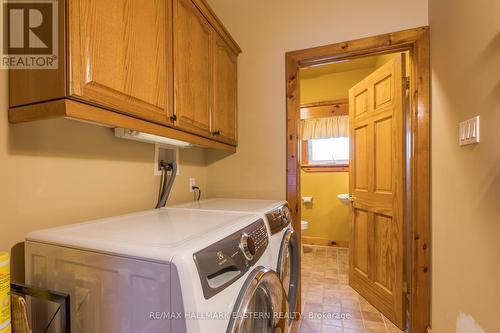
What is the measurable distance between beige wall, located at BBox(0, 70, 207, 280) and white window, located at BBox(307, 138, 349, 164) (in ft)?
10.2

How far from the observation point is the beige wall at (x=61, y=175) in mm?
829

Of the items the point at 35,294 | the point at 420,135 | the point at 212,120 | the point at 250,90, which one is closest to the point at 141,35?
the point at 212,120

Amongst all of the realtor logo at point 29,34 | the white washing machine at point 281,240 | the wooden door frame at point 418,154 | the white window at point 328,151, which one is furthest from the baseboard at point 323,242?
the realtor logo at point 29,34

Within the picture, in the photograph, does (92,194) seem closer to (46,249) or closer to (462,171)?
(46,249)

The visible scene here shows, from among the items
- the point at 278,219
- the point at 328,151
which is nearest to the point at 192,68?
the point at 278,219

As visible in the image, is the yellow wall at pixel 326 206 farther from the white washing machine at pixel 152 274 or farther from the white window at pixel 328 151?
the white washing machine at pixel 152 274

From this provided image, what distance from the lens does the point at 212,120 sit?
1.57m

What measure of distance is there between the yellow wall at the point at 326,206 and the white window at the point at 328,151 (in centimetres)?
25

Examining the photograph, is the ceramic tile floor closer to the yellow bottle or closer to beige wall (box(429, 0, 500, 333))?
beige wall (box(429, 0, 500, 333))

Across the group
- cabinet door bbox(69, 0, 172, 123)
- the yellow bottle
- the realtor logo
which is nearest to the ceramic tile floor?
the yellow bottle

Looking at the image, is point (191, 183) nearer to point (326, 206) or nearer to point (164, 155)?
point (164, 155)

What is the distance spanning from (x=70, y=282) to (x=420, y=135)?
198 centimetres

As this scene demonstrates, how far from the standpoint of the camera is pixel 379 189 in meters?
2.02

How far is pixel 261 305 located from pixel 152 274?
531 millimetres
